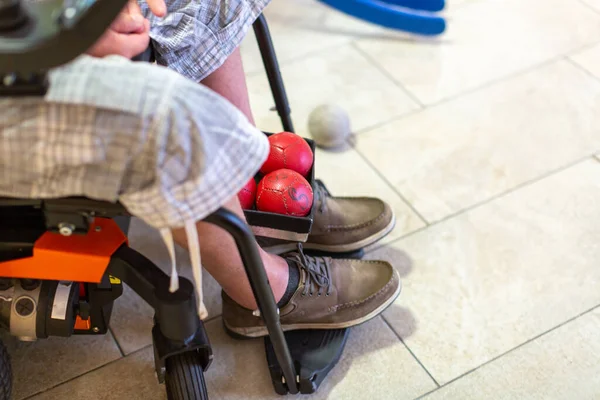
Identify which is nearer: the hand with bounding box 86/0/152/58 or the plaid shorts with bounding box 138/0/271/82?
the hand with bounding box 86/0/152/58

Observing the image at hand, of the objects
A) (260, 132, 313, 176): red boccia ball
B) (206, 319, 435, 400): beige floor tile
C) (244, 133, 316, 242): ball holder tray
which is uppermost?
(260, 132, 313, 176): red boccia ball

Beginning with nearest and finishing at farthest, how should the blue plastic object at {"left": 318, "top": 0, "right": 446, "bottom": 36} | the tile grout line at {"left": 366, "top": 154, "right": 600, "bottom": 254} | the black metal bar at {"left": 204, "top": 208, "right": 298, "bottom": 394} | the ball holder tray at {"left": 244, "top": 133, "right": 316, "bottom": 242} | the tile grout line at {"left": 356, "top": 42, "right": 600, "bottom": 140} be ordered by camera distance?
the black metal bar at {"left": 204, "top": 208, "right": 298, "bottom": 394} < the ball holder tray at {"left": 244, "top": 133, "right": 316, "bottom": 242} < the tile grout line at {"left": 366, "top": 154, "right": 600, "bottom": 254} < the tile grout line at {"left": 356, "top": 42, "right": 600, "bottom": 140} < the blue plastic object at {"left": 318, "top": 0, "right": 446, "bottom": 36}

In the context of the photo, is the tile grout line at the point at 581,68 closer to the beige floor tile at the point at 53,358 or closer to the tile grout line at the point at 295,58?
the tile grout line at the point at 295,58

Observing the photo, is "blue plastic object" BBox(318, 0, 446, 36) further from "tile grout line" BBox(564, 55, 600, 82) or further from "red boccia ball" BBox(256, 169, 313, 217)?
"red boccia ball" BBox(256, 169, 313, 217)

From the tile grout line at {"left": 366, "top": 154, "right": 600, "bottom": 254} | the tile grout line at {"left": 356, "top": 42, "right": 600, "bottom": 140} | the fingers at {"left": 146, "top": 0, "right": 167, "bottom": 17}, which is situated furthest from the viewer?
the tile grout line at {"left": 356, "top": 42, "right": 600, "bottom": 140}

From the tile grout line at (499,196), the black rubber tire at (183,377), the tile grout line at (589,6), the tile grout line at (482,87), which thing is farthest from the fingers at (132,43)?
the tile grout line at (589,6)

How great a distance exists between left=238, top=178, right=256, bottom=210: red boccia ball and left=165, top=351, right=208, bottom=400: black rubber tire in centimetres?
28

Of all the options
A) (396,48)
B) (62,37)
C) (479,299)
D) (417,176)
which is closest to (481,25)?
(396,48)

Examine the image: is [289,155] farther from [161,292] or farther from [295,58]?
[295,58]

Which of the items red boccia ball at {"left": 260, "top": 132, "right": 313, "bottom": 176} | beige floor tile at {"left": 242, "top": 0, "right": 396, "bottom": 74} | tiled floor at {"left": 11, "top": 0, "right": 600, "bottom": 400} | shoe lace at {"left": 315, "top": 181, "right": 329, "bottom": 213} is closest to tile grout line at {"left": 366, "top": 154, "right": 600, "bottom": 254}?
tiled floor at {"left": 11, "top": 0, "right": 600, "bottom": 400}

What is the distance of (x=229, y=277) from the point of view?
3.56 feet

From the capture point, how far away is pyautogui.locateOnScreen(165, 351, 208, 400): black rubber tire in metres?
1.04

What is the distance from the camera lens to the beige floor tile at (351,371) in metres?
1.18

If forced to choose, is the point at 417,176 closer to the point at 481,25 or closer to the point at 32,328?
the point at 481,25
